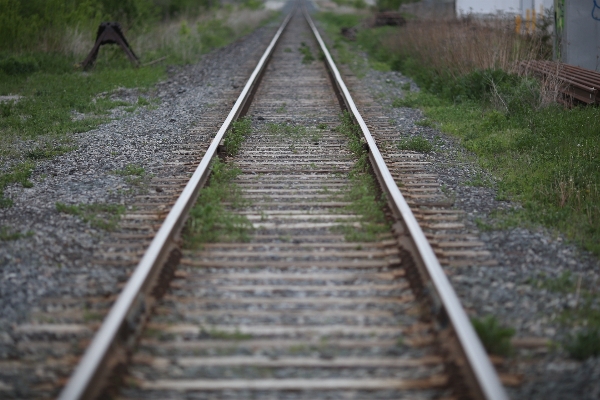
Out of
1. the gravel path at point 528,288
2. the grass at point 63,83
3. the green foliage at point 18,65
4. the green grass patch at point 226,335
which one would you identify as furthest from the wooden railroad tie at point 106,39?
the green grass patch at point 226,335

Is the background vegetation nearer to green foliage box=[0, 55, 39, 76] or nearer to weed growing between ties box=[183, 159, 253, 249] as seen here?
weed growing between ties box=[183, 159, 253, 249]

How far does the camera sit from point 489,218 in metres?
5.66

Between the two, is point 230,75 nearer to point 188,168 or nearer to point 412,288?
point 188,168

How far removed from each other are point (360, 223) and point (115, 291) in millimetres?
2012

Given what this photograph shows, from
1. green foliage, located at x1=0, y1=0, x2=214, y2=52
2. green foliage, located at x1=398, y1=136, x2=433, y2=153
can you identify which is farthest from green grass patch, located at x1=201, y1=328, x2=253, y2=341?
green foliage, located at x1=0, y1=0, x2=214, y2=52

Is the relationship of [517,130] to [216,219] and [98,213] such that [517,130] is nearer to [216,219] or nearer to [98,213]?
[216,219]

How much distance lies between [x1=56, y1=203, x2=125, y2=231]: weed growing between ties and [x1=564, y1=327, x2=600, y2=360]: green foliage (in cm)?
340

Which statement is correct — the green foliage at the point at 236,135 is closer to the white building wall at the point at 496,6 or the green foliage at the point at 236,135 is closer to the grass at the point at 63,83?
the grass at the point at 63,83

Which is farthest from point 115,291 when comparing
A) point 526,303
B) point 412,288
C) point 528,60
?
point 528,60

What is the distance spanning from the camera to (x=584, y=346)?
11.5 feet

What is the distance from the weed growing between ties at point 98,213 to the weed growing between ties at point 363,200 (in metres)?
1.82

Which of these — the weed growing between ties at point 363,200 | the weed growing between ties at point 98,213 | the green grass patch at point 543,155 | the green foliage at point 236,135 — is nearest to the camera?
the weed growing between ties at point 363,200

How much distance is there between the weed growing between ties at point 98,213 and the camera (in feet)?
17.7

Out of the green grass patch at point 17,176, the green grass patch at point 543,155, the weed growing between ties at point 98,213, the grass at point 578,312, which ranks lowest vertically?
the grass at point 578,312
